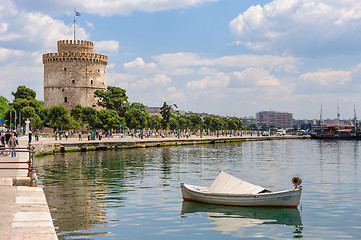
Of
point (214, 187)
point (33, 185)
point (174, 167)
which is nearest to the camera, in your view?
point (33, 185)

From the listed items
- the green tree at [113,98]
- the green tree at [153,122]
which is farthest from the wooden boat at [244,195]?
the green tree at [153,122]

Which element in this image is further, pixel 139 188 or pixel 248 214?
pixel 139 188

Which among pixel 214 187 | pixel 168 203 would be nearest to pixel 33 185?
pixel 168 203

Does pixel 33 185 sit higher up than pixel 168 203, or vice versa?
pixel 33 185

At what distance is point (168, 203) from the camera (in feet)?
68.9

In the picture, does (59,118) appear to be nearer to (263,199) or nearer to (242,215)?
(263,199)

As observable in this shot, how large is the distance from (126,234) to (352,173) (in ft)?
85.0

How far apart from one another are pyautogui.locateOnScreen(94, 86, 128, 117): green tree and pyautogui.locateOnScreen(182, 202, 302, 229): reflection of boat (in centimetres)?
7712

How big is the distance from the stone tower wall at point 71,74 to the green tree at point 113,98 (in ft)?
11.4


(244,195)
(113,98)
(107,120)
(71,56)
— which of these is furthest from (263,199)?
(71,56)

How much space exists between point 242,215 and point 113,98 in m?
80.3

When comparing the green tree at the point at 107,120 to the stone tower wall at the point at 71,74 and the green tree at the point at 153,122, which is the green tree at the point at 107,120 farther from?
the green tree at the point at 153,122

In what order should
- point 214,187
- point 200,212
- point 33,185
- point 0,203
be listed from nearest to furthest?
point 0,203, point 33,185, point 200,212, point 214,187

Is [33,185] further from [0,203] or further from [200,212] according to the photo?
[200,212]
